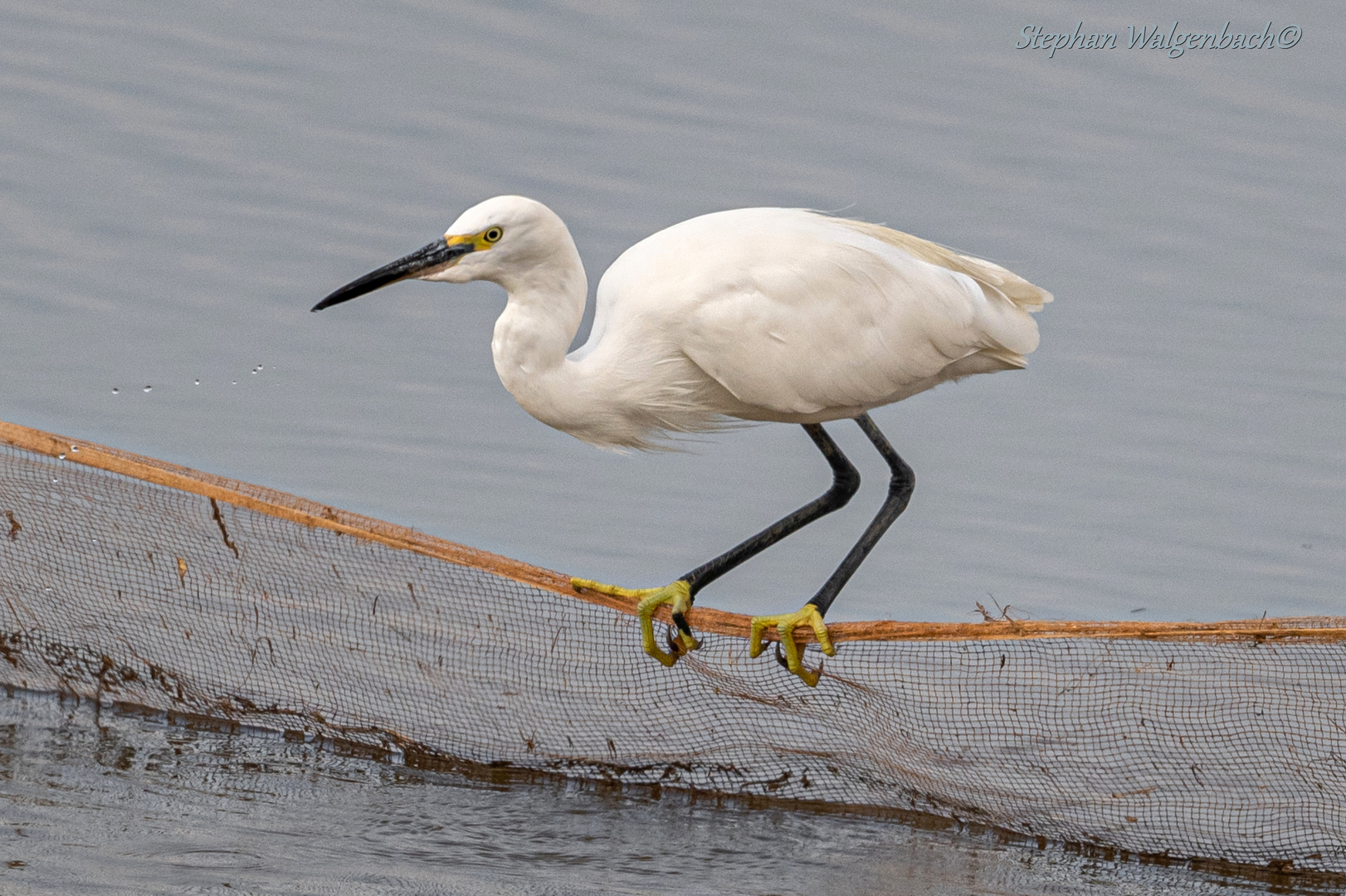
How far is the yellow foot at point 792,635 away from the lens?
15.0 ft

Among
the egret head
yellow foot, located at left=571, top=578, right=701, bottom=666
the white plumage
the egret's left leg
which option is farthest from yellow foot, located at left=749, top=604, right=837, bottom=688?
the egret head

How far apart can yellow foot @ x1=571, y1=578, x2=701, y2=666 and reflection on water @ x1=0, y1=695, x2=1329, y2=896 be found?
507mm

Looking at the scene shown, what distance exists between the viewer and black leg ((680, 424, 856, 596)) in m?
4.99

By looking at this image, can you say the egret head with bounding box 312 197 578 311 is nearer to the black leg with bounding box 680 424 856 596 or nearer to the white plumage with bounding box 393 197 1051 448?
the white plumage with bounding box 393 197 1051 448

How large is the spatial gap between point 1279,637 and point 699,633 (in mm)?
1922

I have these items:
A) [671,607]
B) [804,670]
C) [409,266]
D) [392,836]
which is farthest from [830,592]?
[409,266]

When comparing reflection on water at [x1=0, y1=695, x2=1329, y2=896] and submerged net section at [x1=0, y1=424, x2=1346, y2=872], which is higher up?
submerged net section at [x1=0, y1=424, x2=1346, y2=872]

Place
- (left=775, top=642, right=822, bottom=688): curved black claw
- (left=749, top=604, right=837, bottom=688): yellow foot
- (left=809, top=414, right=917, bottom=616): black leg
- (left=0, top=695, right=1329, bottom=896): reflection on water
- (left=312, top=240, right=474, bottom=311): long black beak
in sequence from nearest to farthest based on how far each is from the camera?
1. (left=0, top=695, right=1329, bottom=896): reflection on water
2. (left=312, top=240, right=474, bottom=311): long black beak
3. (left=749, top=604, right=837, bottom=688): yellow foot
4. (left=775, top=642, right=822, bottom=688): curved black claw
5. (left=809, top=414, right=917, bottom=616): black leg

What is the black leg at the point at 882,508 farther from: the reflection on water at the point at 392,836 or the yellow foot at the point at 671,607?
the reflection on water at the point at 392,836

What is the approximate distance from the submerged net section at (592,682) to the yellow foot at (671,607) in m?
0.05

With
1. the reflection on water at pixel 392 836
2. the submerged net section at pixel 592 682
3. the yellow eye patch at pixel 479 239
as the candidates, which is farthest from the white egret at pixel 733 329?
the reflection on water at pixel 392 836

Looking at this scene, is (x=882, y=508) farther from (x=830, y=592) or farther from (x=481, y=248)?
(x=481, y=248)

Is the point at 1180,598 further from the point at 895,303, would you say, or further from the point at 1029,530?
the point at 895,303

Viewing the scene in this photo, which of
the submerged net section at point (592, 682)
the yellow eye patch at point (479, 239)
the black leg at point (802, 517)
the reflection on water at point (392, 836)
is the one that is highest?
the yellow eye patch at point (479, 239)
